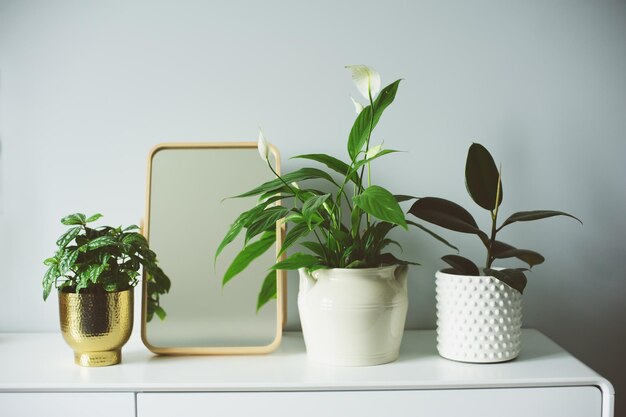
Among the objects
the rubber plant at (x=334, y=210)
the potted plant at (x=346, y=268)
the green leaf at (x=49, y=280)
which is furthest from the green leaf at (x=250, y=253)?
the green leaf at (x=49, y=280)

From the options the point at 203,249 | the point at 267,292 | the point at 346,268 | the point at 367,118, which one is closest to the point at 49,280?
the point at 203,249

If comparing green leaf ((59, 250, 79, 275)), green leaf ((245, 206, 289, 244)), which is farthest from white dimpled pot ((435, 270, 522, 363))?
green leaf ((59, 250, 79, 275))

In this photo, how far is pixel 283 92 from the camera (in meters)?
1.34

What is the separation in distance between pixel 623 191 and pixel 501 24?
49cm

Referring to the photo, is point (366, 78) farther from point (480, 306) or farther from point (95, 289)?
point (95, 289)

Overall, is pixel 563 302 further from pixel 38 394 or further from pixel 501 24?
pixel 38 394

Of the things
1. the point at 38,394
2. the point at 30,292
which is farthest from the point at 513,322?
the point at 30,292

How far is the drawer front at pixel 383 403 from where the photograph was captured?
0.97 meters

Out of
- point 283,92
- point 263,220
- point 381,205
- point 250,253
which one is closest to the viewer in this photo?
point 381,205

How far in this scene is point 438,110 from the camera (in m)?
1.34

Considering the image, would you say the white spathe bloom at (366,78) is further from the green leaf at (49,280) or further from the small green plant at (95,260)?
the green leaf at (49,280)

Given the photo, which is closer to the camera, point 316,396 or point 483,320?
point 316,396

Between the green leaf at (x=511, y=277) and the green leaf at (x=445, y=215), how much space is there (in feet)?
0.27

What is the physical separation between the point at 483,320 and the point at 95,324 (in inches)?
28.1
